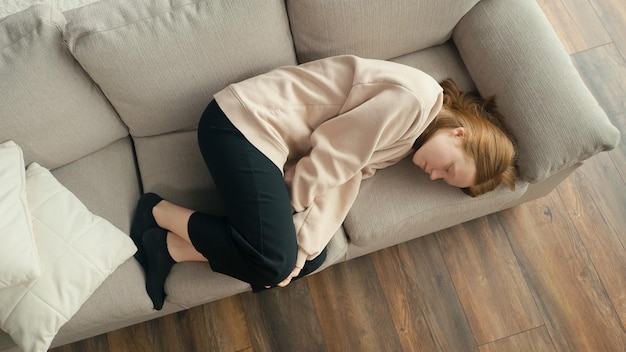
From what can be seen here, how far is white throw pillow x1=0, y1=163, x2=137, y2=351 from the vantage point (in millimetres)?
1157

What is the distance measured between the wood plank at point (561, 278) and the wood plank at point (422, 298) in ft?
0.96

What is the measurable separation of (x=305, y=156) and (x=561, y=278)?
106 cm

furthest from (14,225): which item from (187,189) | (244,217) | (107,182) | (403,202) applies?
(403,202)

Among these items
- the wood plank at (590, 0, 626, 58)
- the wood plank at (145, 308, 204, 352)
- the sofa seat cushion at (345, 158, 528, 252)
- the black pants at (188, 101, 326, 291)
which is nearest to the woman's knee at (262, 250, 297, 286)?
the black pants at (188, 101, 326, 291)

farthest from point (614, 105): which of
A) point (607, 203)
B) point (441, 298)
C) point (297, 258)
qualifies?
point (297, 258)

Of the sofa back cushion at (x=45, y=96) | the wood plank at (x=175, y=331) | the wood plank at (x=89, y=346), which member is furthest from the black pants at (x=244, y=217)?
the wood plank at (x=89, y=346)

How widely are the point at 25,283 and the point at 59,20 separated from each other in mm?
672

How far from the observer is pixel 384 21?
1.34 meters

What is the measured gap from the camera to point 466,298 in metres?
1.66

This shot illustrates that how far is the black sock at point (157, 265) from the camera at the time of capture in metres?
1.31

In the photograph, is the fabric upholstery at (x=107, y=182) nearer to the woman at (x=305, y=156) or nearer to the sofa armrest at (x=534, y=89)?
the woman at (x=305, y=156)

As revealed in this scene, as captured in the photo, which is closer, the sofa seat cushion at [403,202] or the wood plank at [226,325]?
the sofa seat cushion at [403,202]

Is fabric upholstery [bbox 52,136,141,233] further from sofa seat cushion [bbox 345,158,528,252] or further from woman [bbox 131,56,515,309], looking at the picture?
sofa seat cushion [bbox 345,158,528,252]

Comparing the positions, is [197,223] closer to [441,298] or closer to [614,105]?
[441,298]
